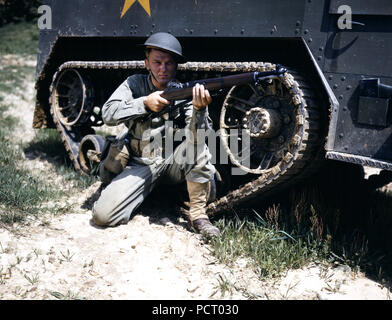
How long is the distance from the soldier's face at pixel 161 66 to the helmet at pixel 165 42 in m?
0.07

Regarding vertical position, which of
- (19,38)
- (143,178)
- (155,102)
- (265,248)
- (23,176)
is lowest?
(265,248)

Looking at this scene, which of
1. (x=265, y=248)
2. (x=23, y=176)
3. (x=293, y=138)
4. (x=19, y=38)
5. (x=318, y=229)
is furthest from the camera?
(x=19, y=38)

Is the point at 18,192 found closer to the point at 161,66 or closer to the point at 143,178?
the point at 143,178

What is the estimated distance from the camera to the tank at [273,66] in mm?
3180

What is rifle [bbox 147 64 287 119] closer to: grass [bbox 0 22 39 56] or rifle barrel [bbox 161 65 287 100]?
rifle barrel [bbox 161 65 287 100]

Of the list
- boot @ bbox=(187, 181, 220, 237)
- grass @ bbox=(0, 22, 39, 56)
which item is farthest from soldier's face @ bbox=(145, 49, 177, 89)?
grass @ bbox=(0, 22, 39, 56)

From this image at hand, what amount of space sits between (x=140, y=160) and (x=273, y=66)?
4.89 ft

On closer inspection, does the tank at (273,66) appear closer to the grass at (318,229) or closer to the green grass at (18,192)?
the grass at (318,229)

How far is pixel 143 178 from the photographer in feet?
14.0

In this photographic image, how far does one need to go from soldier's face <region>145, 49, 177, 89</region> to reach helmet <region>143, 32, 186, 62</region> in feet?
0.22

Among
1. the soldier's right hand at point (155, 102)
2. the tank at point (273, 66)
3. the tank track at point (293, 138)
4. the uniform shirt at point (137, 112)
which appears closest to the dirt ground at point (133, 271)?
the tank track at point (293, 138)

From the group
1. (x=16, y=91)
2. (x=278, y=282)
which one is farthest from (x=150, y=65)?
(x=16, y=91)

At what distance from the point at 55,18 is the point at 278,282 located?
146 inches

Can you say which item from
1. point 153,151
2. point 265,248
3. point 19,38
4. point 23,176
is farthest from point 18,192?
point 19,38
